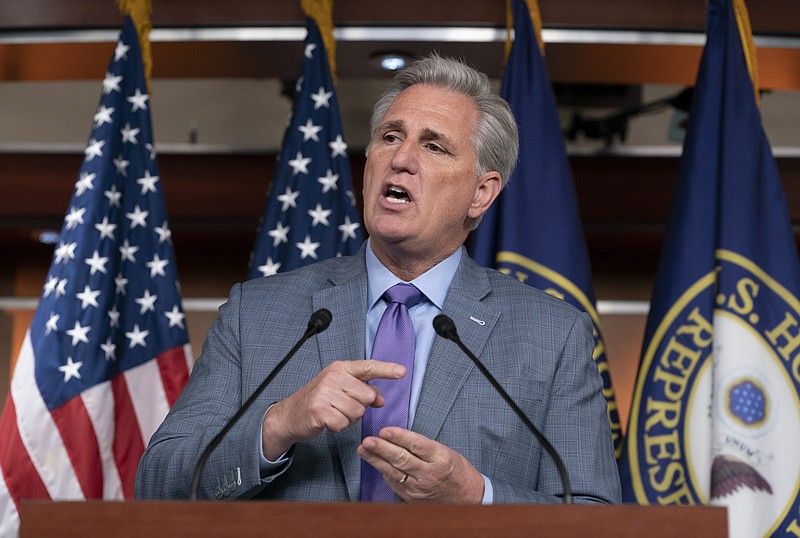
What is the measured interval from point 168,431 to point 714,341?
6.09 ft

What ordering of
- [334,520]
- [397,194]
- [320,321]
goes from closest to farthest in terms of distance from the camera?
[334,520] < [320,321] < [397,194]

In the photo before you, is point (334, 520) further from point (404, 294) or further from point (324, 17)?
point (324, 17)

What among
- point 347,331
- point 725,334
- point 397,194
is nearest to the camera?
point 347,331

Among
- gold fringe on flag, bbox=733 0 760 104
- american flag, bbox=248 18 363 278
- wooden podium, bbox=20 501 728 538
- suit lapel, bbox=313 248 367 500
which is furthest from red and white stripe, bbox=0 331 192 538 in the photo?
gold fringe on flag, bbox=733 0 760 104

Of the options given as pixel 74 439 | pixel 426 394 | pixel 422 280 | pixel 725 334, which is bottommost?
pixel 74 439

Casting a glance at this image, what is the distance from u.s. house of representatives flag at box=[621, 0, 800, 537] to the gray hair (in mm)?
1134

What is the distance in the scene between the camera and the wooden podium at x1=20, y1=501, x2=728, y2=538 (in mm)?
1333

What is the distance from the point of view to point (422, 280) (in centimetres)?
220

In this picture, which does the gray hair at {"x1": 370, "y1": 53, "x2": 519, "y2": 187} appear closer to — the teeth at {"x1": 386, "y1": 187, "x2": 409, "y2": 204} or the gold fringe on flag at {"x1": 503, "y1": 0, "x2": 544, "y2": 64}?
the teeth at {"x1": 386, "y1": 187, "x2": 409, "y2": 204}

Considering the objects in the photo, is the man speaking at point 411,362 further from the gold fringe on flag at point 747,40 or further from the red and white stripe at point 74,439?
the gold fringe on flag at point 747,40

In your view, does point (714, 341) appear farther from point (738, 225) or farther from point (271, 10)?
point (271, 10)

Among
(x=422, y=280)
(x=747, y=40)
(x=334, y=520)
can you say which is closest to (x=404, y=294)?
(x=422, y=280)

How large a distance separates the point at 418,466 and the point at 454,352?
0.44m

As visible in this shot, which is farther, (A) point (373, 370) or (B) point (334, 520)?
(A) point (373, 370)
